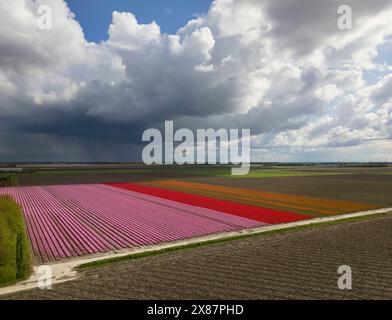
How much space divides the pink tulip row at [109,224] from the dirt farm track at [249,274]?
132 inches

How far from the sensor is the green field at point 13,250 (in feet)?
40.0

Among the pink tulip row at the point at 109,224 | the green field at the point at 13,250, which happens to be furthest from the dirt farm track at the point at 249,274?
the pink tulip row at the point at 109,224

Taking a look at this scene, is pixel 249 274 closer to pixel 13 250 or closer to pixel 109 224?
pixel 13 250

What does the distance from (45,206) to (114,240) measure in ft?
51.2

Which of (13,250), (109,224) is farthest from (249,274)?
(109,224)

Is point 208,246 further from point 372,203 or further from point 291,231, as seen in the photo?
point 372,203

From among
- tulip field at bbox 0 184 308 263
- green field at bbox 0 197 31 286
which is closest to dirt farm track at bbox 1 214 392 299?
green field at bbox 0 197 31 286

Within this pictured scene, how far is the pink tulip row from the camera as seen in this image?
16391 millimetres

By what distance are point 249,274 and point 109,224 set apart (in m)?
12.7

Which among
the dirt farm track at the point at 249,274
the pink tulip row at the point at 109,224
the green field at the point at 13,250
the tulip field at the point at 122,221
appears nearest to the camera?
the dirt farm track at the point at 249,274

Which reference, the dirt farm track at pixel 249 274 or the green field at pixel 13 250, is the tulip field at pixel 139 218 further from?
the dirt farm track at pixel 249 274
